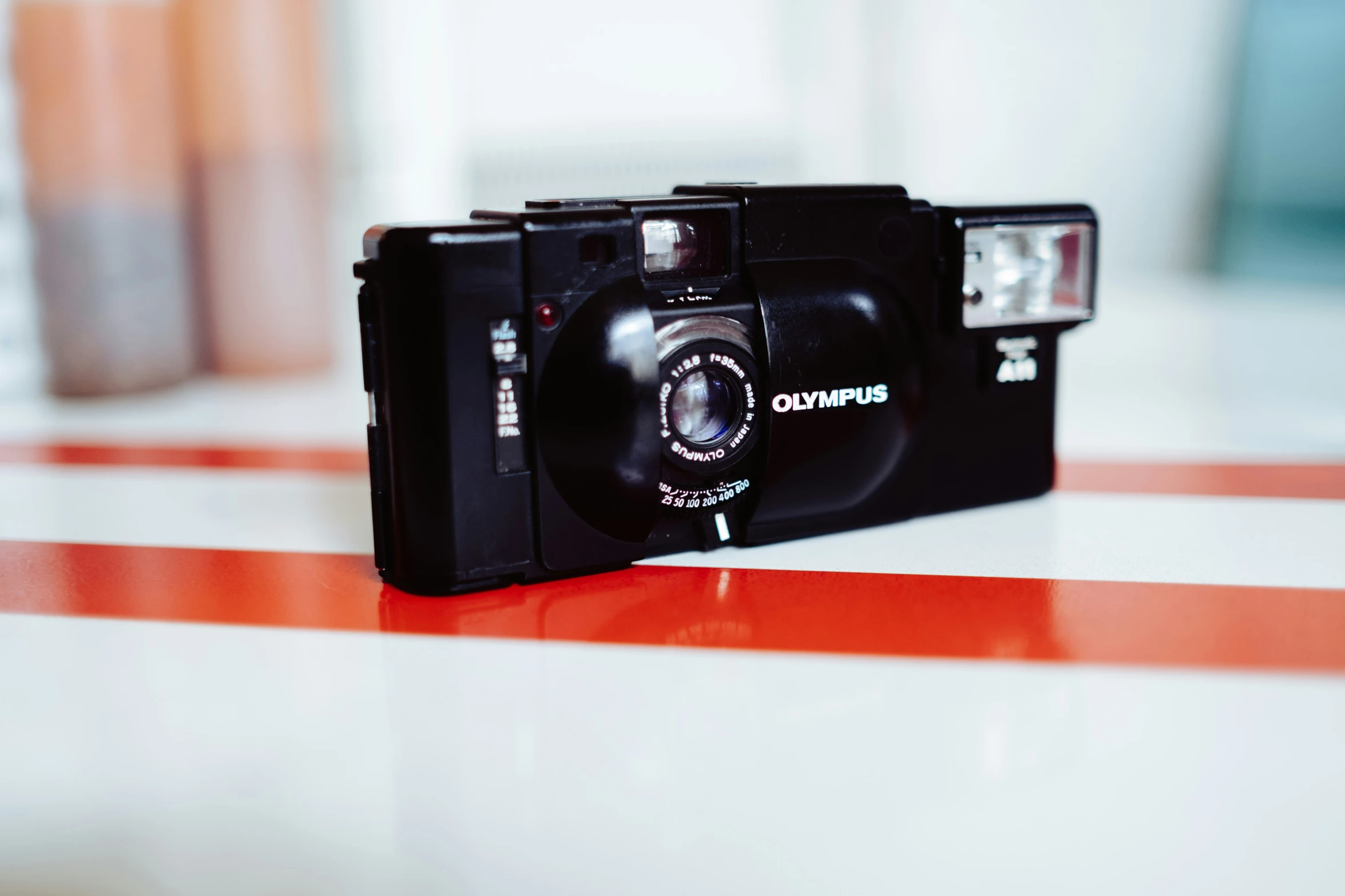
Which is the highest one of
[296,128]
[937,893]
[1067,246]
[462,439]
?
[296,128]

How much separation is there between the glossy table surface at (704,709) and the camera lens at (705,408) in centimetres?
14

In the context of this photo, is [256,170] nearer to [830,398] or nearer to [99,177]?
[99,177]

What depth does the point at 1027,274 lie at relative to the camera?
4.53ft

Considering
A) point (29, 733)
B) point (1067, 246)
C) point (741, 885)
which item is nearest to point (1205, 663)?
point (741, 885)

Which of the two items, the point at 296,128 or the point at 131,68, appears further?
the point at 296,128

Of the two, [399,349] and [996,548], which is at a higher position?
[399,349]

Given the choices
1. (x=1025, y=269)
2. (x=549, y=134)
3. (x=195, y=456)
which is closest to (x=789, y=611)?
(x=1025, y=269)

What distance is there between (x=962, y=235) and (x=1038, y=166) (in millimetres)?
2348

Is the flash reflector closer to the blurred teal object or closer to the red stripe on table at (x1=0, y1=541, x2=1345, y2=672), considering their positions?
the red stripe on table at (x1=0, y1=541, x2=1345, y2=672)

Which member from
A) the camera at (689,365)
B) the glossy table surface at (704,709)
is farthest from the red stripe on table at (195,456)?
the camera at (689,365)

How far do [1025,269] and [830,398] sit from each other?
1.04 ft

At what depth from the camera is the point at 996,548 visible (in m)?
1.28

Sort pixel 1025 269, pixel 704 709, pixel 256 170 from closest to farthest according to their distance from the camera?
pixel 704 709
pixel 1025 269
pixel 256 170

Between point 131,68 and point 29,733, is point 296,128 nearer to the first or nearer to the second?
point 131,68
